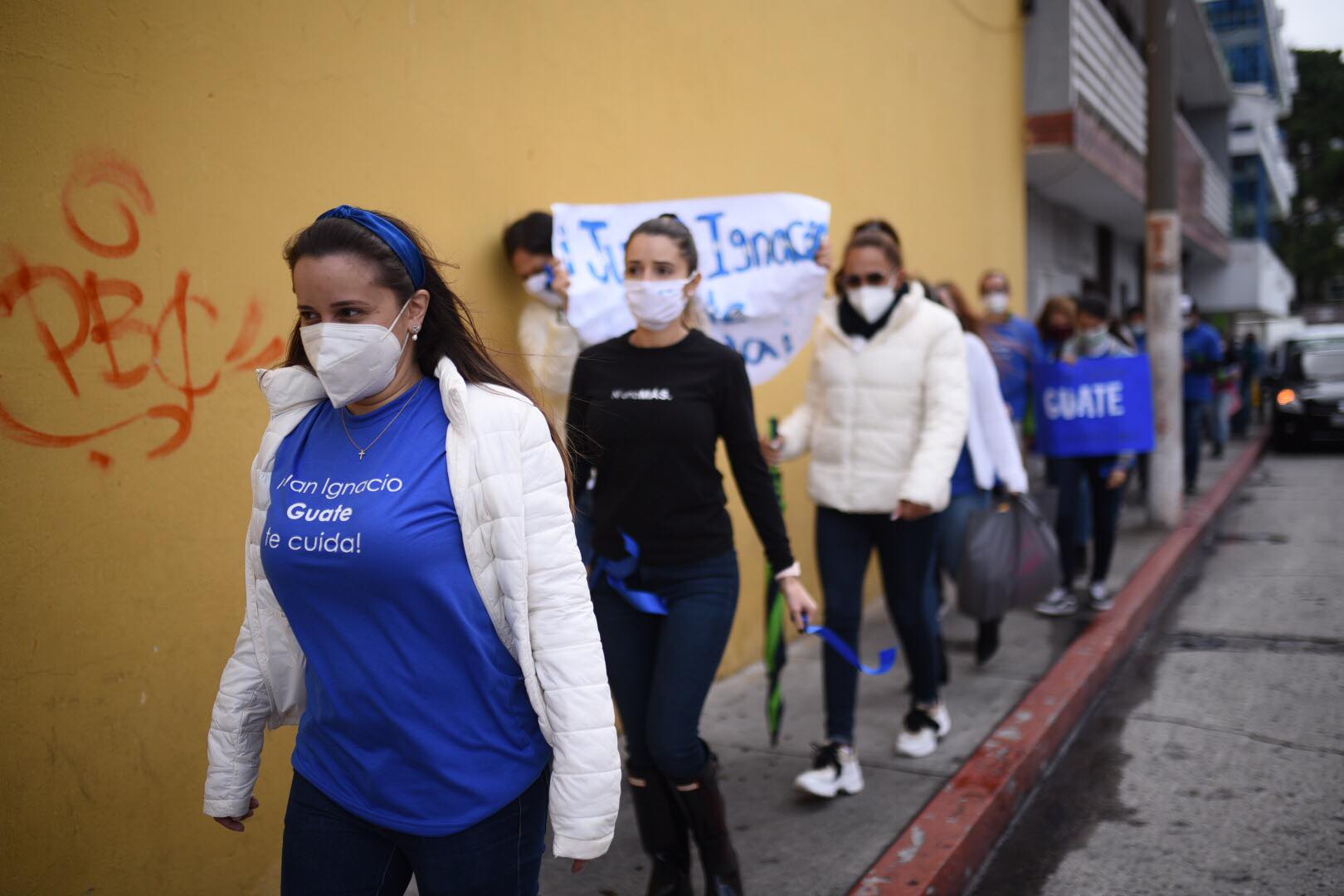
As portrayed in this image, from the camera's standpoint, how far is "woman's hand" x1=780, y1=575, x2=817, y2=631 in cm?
319

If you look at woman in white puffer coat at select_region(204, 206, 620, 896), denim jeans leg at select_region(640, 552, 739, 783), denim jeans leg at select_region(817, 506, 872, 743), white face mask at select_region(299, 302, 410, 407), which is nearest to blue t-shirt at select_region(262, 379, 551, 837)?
woman in white puffer coat at select_region(204, 206, 620, 896)

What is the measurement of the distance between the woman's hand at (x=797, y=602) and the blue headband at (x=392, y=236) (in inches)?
59.3

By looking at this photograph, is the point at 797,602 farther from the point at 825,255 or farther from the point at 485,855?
the point at 825,255

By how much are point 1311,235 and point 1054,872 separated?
168ft

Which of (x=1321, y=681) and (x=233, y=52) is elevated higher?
(x=233, y=52)

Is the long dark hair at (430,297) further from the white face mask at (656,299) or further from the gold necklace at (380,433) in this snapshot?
the white face mask at (656,299)

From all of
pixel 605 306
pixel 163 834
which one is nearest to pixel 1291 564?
pixel 605 306

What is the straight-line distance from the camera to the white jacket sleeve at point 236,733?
86.0 inches

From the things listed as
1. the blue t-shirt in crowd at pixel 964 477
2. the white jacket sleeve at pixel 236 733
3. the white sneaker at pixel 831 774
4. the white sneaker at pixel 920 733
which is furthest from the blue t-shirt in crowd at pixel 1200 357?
the white jacket sleeve at pixel 236 733

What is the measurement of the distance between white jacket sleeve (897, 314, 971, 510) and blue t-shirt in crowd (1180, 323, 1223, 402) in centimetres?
876

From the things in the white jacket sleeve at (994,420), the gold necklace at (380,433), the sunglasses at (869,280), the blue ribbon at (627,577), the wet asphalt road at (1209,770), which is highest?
the sunglasses at (869,280)

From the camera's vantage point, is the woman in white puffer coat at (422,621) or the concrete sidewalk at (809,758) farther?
the concrete sidewalk at (809,758)

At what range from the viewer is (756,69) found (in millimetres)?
6152

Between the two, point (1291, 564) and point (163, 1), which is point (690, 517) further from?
point (1291, 564)
